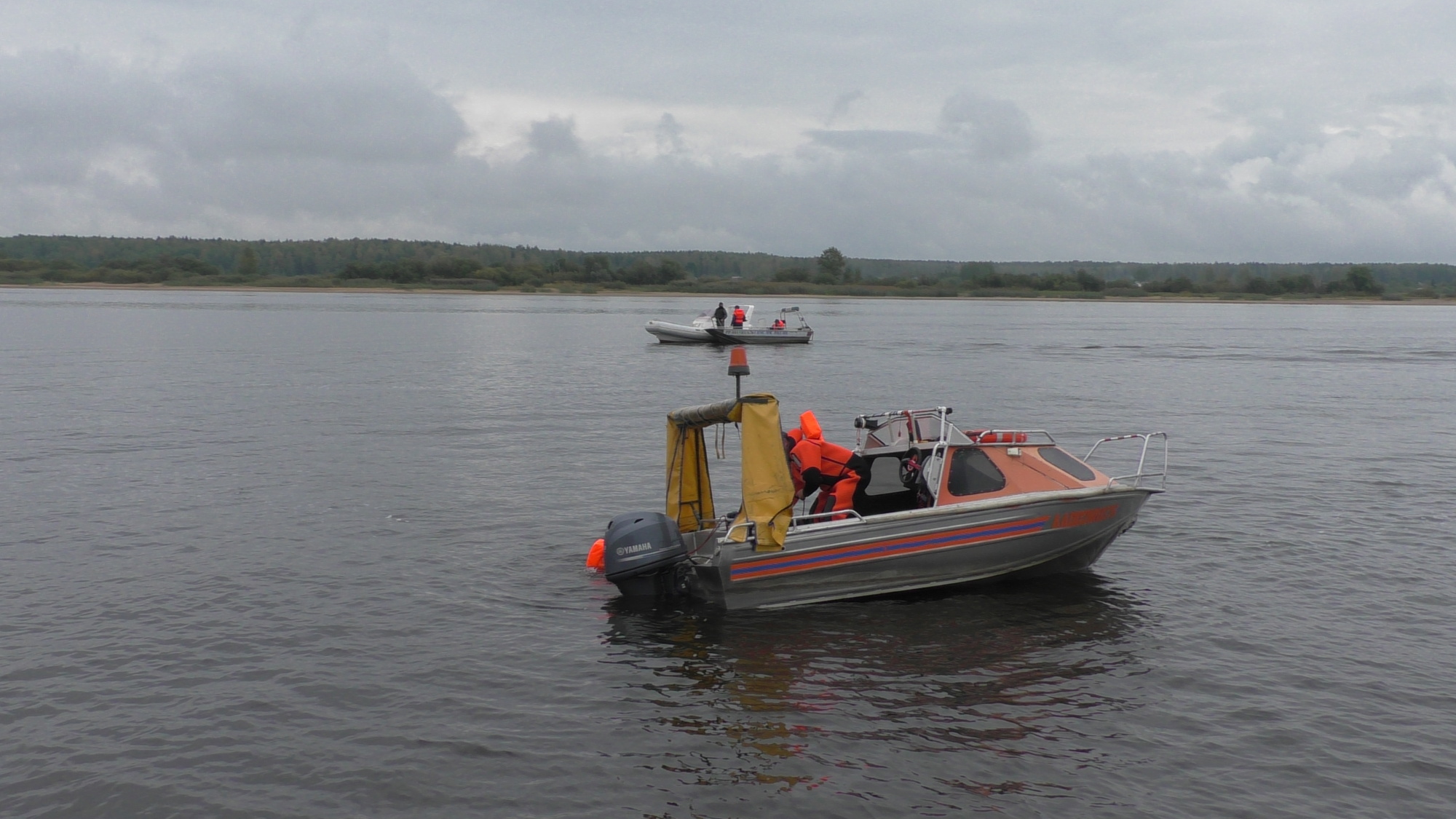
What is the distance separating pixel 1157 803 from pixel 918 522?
4.39 meters

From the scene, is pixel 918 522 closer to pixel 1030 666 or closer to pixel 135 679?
pixel 1030 666

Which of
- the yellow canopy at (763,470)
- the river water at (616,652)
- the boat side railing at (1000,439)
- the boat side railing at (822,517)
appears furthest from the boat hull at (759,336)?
the yellow canopy at (763,470)

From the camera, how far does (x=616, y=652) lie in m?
11.1

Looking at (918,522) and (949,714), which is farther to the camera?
(918,522)

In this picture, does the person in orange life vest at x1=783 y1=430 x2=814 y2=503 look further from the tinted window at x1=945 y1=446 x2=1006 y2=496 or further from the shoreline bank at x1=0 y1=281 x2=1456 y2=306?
the shoreline bank at x1=0 y1=281 x2=1456 y2=306

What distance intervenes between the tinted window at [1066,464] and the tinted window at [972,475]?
73 centimetres

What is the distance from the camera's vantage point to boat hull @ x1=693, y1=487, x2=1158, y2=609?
11875 mm

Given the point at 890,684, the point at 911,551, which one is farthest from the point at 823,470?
the point at 890,684

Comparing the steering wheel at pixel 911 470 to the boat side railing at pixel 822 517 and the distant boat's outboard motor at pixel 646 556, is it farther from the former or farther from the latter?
the distant boat's outboard motor at pixel 646 556

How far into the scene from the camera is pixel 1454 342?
221ft

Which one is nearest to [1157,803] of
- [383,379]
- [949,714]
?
[949,714]

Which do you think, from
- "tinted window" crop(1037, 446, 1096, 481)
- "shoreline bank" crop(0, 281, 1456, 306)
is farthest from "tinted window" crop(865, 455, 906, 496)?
"shoreline bank" crop(0, 281, 1456, 306)

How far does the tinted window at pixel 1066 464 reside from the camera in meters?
12.9

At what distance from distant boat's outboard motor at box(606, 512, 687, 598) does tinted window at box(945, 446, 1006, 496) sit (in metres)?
3.14
